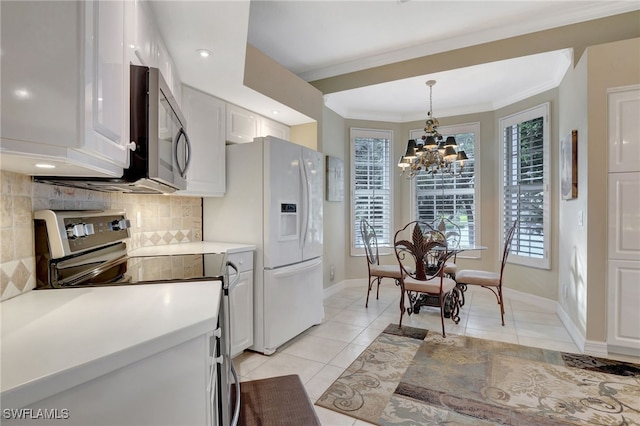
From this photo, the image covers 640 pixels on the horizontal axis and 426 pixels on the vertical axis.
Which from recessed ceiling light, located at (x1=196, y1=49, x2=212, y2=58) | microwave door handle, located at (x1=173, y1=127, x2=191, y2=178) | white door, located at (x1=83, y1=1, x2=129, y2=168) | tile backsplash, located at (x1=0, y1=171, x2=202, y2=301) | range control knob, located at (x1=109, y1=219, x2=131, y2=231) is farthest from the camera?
A: recessed ceiling light, located at (x1=196, y1=49, x2=212, y2=58)

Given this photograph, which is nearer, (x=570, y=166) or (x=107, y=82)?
(x=107, y=82)

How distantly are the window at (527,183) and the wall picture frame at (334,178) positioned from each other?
7.50ft

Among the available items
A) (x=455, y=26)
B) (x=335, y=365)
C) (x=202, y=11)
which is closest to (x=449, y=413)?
(x=335, y=365)

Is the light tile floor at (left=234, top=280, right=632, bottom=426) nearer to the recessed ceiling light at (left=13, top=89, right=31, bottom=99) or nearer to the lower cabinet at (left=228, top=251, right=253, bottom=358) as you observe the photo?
the lower cabinet at (left=228, top=251, right=253, bottom=358)

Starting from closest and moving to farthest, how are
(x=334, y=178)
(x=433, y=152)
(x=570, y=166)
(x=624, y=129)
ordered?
(x=624, y=129) < (x=570, y=166) < (x=433, y=152) < (x=334, y=178)

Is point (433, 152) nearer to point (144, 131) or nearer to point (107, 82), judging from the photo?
point (144, 131)

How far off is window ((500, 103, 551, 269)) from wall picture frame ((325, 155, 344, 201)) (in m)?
2.29

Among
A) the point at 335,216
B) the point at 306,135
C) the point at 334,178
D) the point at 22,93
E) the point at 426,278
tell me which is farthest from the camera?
the point at 335,216

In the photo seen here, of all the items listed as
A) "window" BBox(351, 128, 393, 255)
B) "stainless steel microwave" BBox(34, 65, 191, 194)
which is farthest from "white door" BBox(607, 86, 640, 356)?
"stainless steel microwave" BBox(34, 65, 191, 194)

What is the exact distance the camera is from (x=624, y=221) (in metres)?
2.47

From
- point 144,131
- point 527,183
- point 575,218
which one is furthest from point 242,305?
point 527,183

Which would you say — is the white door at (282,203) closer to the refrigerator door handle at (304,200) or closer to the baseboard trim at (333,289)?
the refrigerator door handle at (304,200)

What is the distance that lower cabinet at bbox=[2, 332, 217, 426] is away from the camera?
2.02 ft

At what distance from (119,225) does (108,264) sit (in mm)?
333
